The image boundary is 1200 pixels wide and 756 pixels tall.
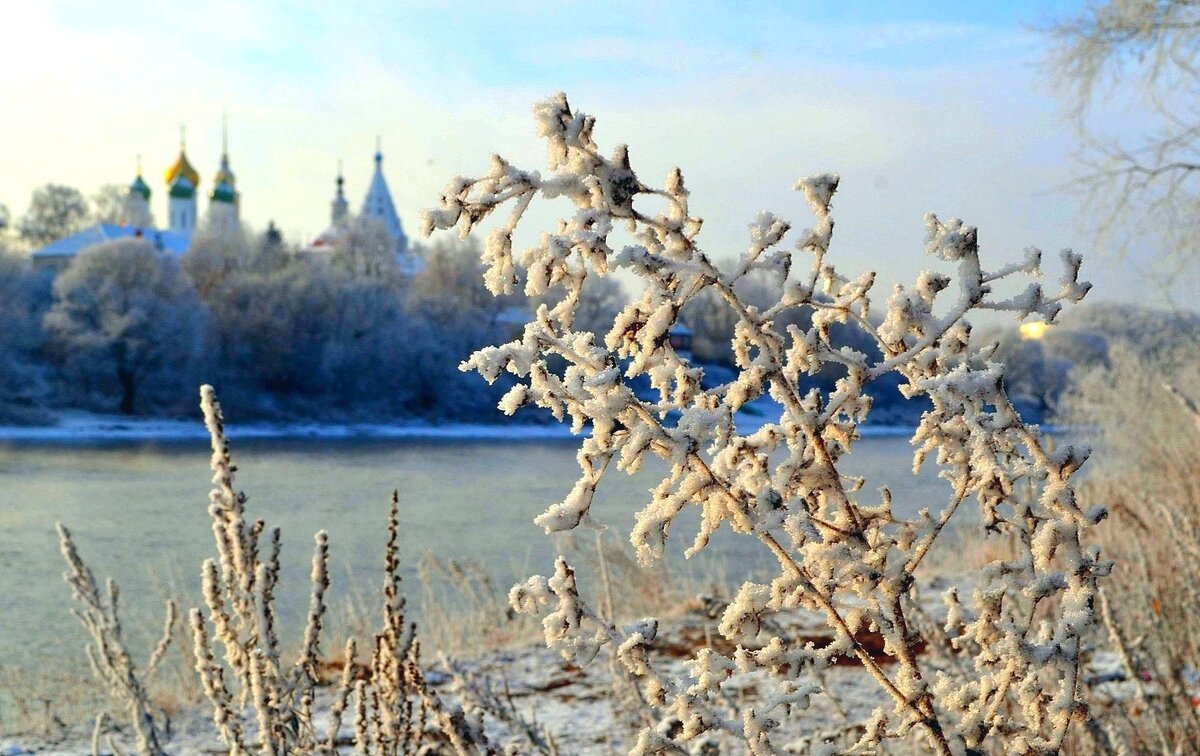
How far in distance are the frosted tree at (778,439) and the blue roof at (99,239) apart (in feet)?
194

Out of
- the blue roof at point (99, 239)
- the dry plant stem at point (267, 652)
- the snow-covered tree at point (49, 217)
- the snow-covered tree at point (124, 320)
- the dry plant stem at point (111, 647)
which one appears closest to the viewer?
the dry plant stem at point (267, 652)

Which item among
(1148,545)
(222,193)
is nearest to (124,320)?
(1148,545)

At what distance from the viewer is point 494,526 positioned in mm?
16125

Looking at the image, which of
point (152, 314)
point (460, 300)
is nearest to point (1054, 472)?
point (152, 314)

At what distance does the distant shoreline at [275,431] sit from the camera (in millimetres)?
32344

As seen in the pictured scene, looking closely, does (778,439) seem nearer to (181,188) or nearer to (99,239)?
(99,239)

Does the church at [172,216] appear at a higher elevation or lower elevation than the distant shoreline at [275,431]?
higher

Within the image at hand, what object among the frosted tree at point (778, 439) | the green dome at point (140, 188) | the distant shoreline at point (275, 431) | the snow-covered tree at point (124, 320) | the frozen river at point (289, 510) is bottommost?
the frozen river at point (289, 510)

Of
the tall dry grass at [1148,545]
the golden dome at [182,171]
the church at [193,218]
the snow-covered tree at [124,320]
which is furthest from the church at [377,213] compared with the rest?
the tall dry grass at [1148,545]

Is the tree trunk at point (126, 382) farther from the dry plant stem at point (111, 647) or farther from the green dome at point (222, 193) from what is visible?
the green dome at point (222, 193)

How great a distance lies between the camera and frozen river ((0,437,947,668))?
11203 mm

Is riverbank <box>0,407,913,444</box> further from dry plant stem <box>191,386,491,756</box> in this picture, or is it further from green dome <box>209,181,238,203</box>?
green dome <box>209,181,238,203</box>

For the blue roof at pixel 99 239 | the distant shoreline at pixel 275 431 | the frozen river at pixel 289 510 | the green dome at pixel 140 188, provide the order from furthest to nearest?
the green dome at pixel 140 188
the blue roof at pixel 99 239
the distant shoreline at pixel 275 431
the frozen river at pixel 289 510

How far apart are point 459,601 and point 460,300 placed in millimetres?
40840
